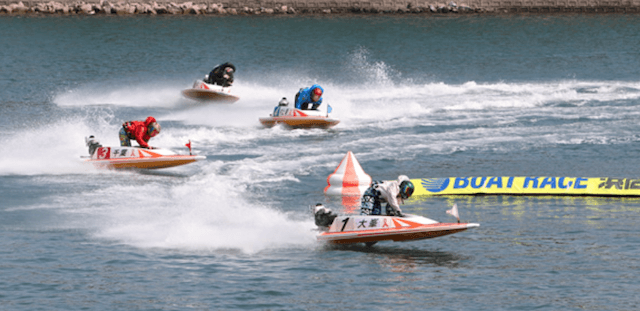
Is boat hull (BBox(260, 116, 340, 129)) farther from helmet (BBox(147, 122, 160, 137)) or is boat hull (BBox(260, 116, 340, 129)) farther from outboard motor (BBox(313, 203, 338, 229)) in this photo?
outboard motor (BBox(313, 203, 338, 229))

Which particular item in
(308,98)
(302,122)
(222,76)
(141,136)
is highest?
(222,76)

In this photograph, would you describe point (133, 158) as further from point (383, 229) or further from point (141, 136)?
point (383, 229)

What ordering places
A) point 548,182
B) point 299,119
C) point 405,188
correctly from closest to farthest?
point 405,188 → point 548,182 → point 299,119

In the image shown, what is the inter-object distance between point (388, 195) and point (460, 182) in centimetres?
803

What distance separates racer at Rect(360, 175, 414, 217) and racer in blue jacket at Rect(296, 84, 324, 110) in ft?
59.5

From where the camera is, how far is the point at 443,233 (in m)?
18.9

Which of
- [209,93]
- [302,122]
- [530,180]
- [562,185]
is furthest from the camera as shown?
[209,93]

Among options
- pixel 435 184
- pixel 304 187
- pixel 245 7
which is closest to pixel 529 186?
pixel 435 184

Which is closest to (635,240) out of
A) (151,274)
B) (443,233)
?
(443,233)

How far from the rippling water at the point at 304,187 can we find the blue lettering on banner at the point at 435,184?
79 centimetres

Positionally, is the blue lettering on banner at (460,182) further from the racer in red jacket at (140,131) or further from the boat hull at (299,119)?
the boat hull at (299,119)

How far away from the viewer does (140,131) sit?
29047 mm

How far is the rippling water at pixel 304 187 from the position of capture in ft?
57.4

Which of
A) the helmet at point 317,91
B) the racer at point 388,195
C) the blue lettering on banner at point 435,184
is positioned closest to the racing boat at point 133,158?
the blue lettering on banner at point 435,184
